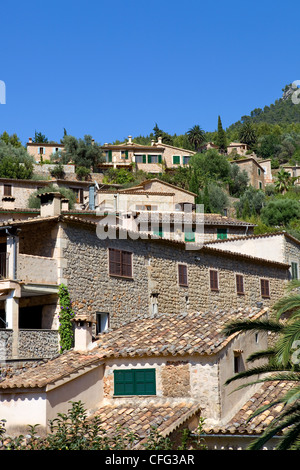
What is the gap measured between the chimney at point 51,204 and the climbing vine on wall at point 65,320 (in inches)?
115

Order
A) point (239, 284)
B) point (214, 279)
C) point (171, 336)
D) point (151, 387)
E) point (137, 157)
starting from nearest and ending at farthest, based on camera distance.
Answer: point (151, 387) → point (171, 336) → point (214, 279) → point (239, 284) → point (137, 157)

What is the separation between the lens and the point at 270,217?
62.3m

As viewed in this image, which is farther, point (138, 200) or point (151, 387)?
point (138, 200)

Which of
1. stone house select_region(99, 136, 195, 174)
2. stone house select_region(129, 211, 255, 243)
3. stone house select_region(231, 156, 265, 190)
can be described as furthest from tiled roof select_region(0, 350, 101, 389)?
stone house select_region(231, 156, 265, 190)

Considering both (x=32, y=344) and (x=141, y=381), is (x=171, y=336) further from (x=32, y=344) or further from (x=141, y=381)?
(x=32, y=344)

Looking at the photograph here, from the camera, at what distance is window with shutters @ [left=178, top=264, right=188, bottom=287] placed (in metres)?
27.0

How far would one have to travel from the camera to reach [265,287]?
3172cm

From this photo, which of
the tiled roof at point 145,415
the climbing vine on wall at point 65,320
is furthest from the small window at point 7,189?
the tiled roof at point 145,415

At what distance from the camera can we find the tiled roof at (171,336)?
18.2 metres

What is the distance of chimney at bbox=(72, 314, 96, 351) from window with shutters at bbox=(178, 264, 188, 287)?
24.7 feet

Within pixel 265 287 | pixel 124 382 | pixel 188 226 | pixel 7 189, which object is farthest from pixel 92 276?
pixel 7 189

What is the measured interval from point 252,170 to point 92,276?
55.8 metres

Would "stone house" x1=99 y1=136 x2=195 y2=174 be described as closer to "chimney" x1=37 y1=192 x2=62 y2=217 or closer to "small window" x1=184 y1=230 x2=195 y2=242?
"small window" x1=184 y1=230 x2=195 y2=242
